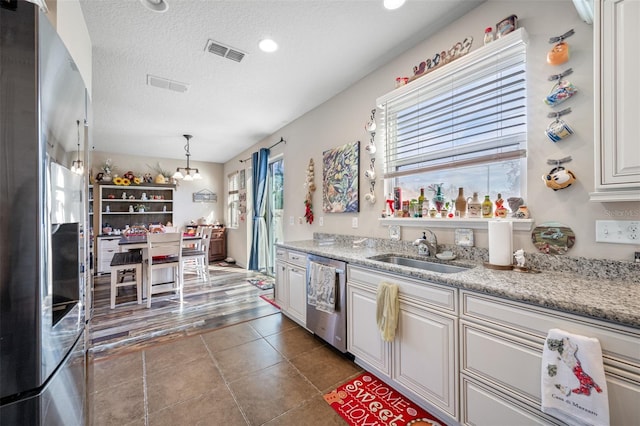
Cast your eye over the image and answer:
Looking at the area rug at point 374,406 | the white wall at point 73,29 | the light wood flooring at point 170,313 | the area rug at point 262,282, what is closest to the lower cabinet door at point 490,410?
the area rug at point 374,406

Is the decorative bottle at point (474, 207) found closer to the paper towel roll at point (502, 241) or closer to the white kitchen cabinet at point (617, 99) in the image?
the paper towel roll at point (502, 241)

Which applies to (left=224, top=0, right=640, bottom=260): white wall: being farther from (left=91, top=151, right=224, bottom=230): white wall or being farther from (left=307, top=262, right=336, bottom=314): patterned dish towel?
(left=91, top=151, right=224, bottom=230): white wall

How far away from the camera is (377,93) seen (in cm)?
269

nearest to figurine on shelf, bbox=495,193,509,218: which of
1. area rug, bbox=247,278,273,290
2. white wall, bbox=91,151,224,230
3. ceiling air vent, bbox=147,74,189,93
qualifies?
ceiling air vent, bbox=147,74,189,93

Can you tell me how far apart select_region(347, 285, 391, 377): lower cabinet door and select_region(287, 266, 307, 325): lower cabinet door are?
27.8 inches

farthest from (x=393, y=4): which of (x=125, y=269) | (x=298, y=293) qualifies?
(x=125, y=269)

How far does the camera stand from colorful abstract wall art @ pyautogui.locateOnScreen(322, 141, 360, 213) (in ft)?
9.57

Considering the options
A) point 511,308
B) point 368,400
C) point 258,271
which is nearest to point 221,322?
point 368,400

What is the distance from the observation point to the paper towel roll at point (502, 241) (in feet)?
5.30

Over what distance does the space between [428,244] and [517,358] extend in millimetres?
979

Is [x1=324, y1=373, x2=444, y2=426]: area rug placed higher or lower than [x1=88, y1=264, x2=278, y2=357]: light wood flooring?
lower

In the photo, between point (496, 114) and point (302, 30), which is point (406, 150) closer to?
point (496, 114)

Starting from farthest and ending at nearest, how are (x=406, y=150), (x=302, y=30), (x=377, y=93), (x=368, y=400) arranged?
(x=377, y=93)
(x=406, y=150)
(x=302, y=30)
(x=368, y=400)

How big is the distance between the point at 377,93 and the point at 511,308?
7.35 feet
